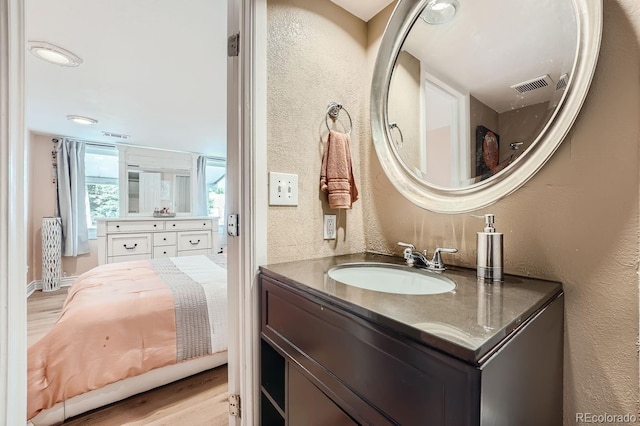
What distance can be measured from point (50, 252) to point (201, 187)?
84.0 inches

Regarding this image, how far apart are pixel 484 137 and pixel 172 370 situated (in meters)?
2.14

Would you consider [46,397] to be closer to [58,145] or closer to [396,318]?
[396,318]

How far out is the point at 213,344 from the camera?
5.76 ft

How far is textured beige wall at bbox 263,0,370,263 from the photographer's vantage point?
39.6 inches

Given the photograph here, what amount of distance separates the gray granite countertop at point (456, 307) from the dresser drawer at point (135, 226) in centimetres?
387

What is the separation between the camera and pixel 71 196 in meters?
3.65

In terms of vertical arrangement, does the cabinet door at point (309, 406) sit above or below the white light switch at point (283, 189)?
below

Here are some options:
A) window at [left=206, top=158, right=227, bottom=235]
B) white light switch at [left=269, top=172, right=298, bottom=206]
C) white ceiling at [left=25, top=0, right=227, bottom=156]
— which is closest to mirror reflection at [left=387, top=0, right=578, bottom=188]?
white light switch at [left=269, top=172, right=298, bottom=206]

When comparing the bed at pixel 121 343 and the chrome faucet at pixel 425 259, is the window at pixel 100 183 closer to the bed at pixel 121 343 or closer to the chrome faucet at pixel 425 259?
the bed at pixel 121 343

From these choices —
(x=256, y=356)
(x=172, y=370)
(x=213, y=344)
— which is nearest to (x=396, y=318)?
(x=256, y=356)

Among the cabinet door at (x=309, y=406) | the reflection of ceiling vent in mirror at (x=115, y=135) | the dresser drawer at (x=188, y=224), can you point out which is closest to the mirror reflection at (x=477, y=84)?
the cabinet door at (x=309, y=406)

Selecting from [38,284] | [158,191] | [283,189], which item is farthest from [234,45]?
[38,284]

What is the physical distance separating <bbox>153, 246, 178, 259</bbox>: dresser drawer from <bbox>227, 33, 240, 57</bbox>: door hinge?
12.4ft

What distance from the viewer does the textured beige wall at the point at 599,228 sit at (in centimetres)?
61
